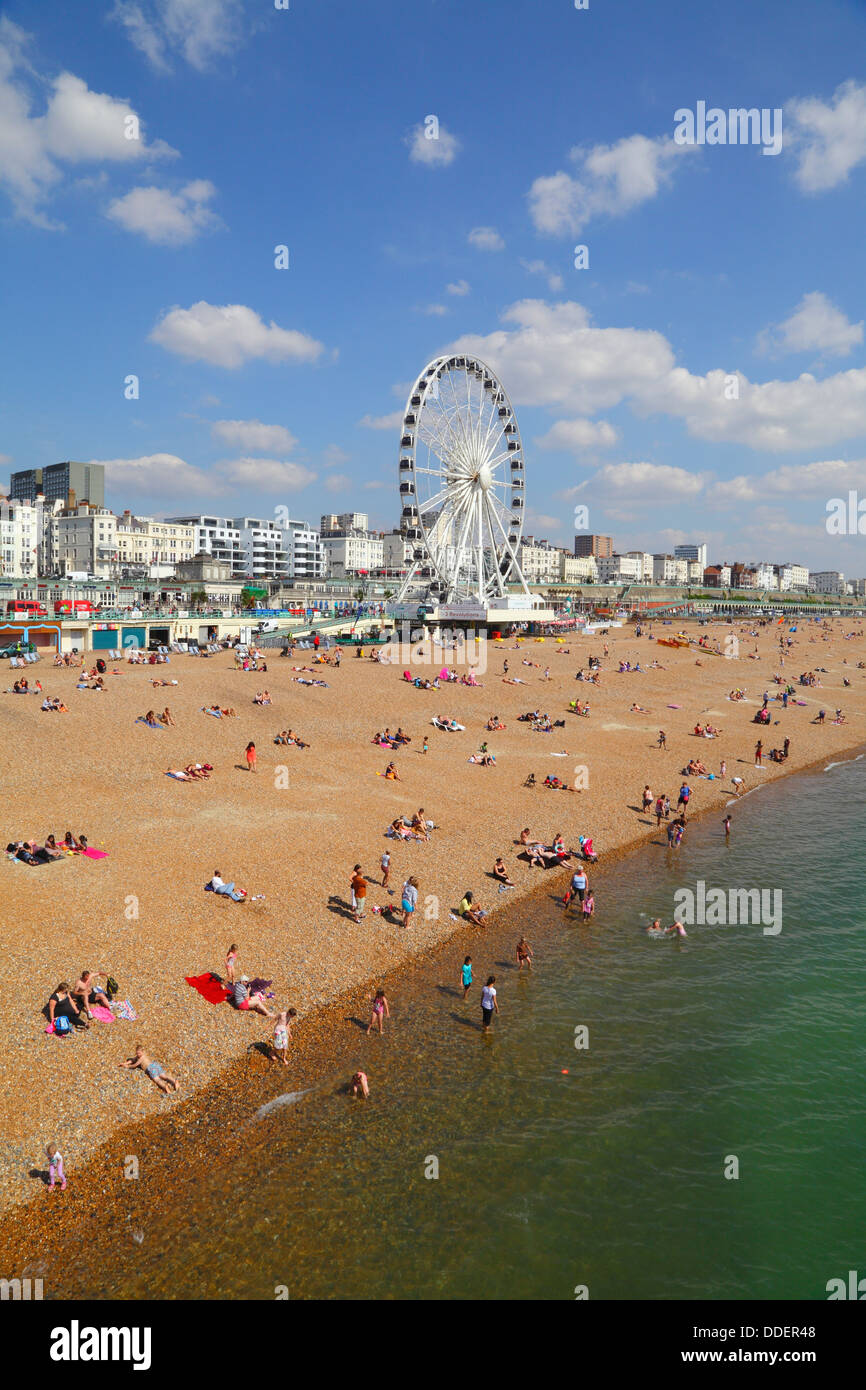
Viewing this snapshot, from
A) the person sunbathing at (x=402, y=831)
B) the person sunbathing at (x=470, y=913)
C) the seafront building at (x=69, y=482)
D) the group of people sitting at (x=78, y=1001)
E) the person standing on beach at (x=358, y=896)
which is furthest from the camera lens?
the seafront building at (x=69, y=482)

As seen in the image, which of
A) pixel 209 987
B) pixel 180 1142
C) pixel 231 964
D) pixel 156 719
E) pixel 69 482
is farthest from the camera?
pixel 69 482

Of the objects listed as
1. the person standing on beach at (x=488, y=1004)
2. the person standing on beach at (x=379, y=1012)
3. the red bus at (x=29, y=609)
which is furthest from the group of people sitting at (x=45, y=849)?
the red bus at (x=29, y=609)

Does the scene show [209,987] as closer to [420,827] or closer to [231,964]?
[231,964]

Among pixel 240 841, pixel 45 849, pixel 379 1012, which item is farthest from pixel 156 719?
pixel 379 1012

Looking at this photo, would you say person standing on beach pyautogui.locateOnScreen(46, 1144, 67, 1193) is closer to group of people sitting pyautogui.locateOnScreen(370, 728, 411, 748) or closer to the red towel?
the red towel

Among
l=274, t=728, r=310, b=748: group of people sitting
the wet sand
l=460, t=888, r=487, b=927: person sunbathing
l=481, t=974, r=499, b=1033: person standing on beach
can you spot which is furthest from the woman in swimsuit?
l=274, t=728, r=310, b=748: group of people sitting

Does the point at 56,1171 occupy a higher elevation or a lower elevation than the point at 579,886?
lower

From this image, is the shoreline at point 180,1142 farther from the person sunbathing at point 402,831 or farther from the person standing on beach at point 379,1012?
the person sunbathing at point 402,831
